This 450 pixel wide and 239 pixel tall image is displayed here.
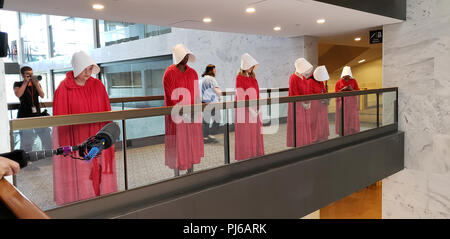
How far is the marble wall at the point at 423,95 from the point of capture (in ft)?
27.0

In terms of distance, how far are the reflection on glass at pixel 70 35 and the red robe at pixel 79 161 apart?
16.2 m

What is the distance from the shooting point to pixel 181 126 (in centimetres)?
417

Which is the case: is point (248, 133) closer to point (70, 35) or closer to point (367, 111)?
point (367, 111)

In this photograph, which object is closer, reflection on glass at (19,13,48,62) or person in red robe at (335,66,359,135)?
person in red robe at (335,66,359,135)

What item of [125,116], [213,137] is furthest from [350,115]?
[125,116]

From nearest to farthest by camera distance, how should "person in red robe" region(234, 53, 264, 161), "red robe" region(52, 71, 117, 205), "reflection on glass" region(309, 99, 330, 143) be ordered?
"red robe" region(52, 71, 117, 205) → "person in red robe" region(234, 53, 264, 161) → "reflection on glass" region(309, 99, 330, 143)

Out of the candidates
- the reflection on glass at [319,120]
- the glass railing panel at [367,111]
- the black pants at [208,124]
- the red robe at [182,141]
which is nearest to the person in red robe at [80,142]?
the red robe at [182,141]

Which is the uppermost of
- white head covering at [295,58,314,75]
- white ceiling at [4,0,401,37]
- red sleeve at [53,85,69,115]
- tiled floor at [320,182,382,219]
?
white ceiling at [4,0,401,37]

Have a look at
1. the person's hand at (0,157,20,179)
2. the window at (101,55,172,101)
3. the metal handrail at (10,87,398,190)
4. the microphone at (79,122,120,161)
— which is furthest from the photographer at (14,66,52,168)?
the window at (101,55,172,101)

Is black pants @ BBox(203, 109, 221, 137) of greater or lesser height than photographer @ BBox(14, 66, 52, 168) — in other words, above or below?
below

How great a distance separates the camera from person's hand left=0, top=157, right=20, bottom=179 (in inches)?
55.6

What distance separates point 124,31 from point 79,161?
14574mm

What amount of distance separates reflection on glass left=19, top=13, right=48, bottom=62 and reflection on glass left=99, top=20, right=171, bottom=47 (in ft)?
24.3

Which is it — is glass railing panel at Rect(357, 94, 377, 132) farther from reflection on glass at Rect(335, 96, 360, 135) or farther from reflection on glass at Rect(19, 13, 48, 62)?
reflection on glass at Rect(19, 13, 48, 62)
